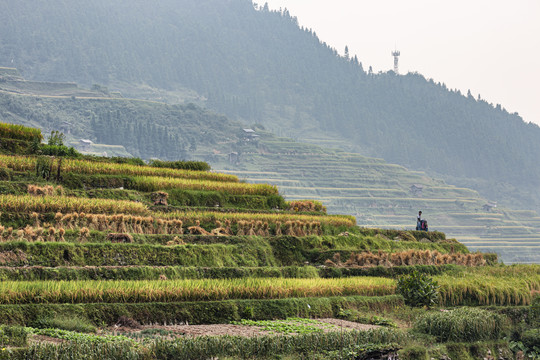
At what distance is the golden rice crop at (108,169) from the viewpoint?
25.5m

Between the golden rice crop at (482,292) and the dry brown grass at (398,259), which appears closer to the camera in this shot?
the golden rice crop at (482,292)

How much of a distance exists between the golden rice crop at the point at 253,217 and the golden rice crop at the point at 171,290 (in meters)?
7.11

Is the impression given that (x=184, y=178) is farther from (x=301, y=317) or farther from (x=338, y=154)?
(x=338, y=154)

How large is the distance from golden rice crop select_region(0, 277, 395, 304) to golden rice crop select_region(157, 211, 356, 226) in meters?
7.11

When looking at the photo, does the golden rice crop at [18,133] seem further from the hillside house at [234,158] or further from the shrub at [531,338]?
the hillside house at [234,158]

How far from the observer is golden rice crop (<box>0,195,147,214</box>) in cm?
2052

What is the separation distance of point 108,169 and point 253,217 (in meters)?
5.99

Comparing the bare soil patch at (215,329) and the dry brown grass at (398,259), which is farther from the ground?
the dry brown grass at (398,259)

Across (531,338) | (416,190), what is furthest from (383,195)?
(531,338)

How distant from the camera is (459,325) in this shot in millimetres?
15875

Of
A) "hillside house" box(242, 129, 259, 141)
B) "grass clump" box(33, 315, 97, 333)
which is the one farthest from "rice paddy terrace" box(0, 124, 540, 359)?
"hillside house" box(242, 129, 259, 141)

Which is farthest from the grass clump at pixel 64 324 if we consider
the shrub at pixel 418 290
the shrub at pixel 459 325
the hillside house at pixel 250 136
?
the hillside house at pixel 250 136

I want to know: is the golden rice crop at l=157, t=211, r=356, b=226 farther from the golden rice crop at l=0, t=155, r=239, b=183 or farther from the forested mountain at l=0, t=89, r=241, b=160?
the forested mountain at l=0, t=89, r=241, b=160

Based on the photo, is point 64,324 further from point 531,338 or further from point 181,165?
point 181,165
